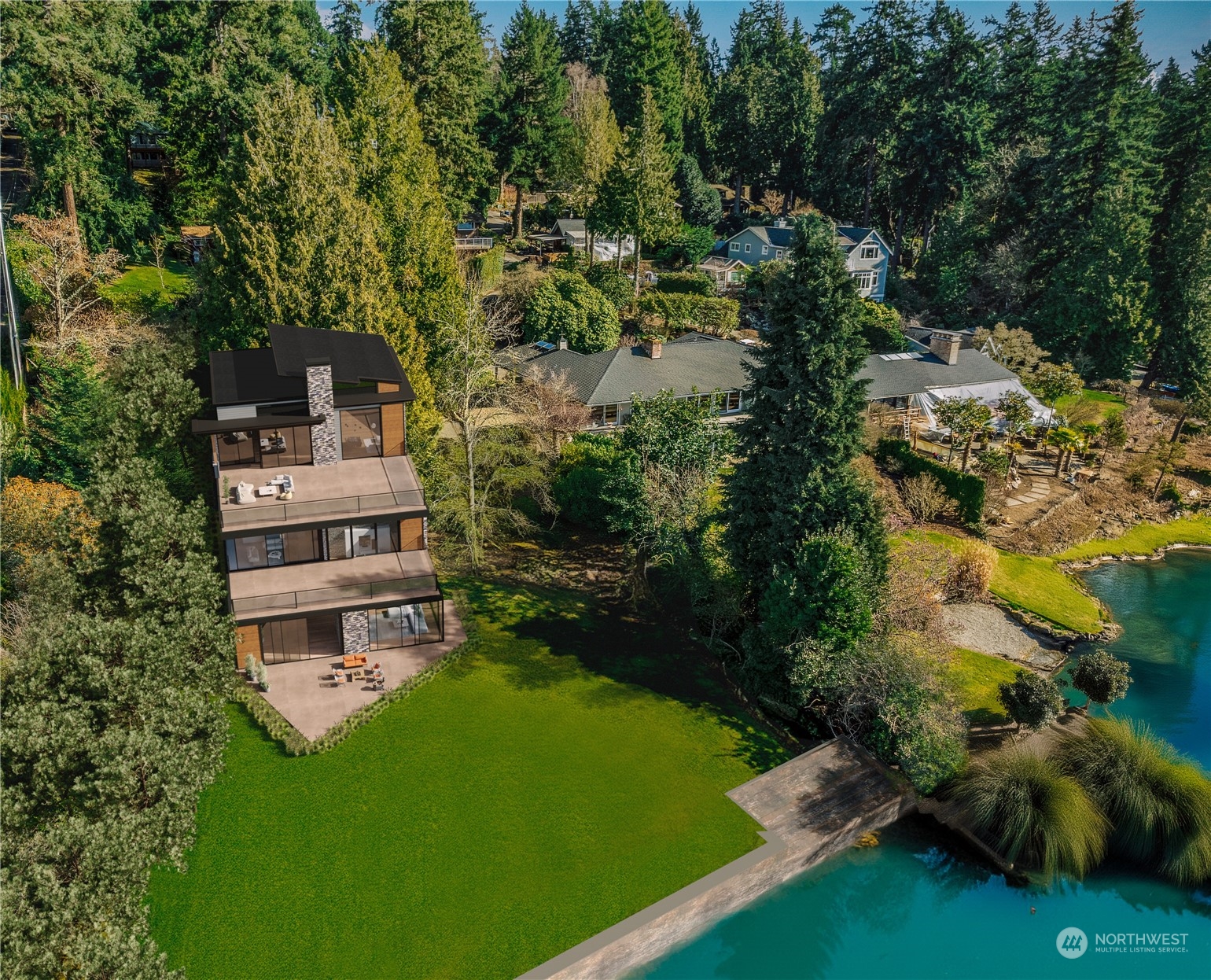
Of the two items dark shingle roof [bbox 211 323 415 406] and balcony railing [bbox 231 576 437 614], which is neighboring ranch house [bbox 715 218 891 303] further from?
balcony railing [bbox 231 576 437 614]

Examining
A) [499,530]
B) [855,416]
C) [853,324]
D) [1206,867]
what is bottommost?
[1206,867]

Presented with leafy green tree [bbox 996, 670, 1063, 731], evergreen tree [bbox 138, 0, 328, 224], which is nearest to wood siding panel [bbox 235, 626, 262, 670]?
leafy green tree [bbox 996, 670, 1063, 731]

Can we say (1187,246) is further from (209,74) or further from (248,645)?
(209,74)

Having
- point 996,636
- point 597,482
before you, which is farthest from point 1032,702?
point 597,482

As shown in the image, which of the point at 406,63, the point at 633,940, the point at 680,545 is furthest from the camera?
the point at 406,63

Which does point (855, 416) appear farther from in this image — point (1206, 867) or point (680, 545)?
point (1206, 867)

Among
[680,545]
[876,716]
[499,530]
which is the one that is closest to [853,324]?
[680,545]
